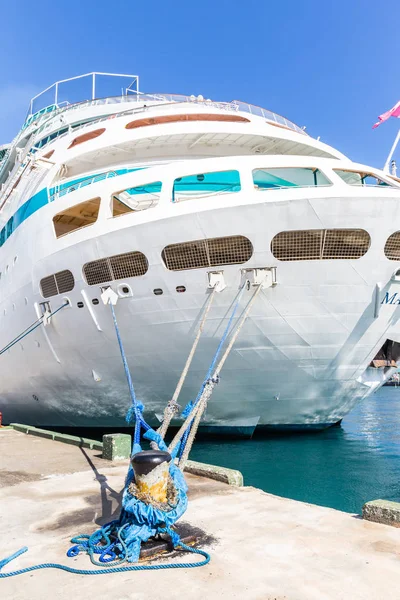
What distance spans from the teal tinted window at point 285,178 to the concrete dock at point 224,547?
7.94 meters

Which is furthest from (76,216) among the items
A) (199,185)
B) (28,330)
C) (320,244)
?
(320,244)

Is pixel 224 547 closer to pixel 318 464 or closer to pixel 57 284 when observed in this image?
pixel 318 464

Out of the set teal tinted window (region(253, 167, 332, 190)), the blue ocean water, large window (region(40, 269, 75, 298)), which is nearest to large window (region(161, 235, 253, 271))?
teal tinted window (region(253, 167, 332, 190))

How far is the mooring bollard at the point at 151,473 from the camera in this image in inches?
184

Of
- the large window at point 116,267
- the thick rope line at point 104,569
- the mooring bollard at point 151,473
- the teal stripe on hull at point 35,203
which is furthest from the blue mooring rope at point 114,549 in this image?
the teal stripe on hull at point 35,203

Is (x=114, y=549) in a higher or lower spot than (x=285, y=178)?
lower

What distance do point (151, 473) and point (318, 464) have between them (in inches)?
323

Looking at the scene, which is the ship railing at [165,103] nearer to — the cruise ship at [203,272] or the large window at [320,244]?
the cruise ship at [203,272]

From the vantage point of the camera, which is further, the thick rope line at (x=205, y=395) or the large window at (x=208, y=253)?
the large window at (x=208, y=253)

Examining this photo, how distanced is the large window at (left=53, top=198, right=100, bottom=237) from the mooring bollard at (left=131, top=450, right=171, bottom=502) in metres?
8.74

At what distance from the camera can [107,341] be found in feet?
41.2

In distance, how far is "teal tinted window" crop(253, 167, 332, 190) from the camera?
40.6 ft

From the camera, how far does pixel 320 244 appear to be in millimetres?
10734

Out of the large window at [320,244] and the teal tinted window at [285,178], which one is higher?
the teal tinted window at [285,178]
